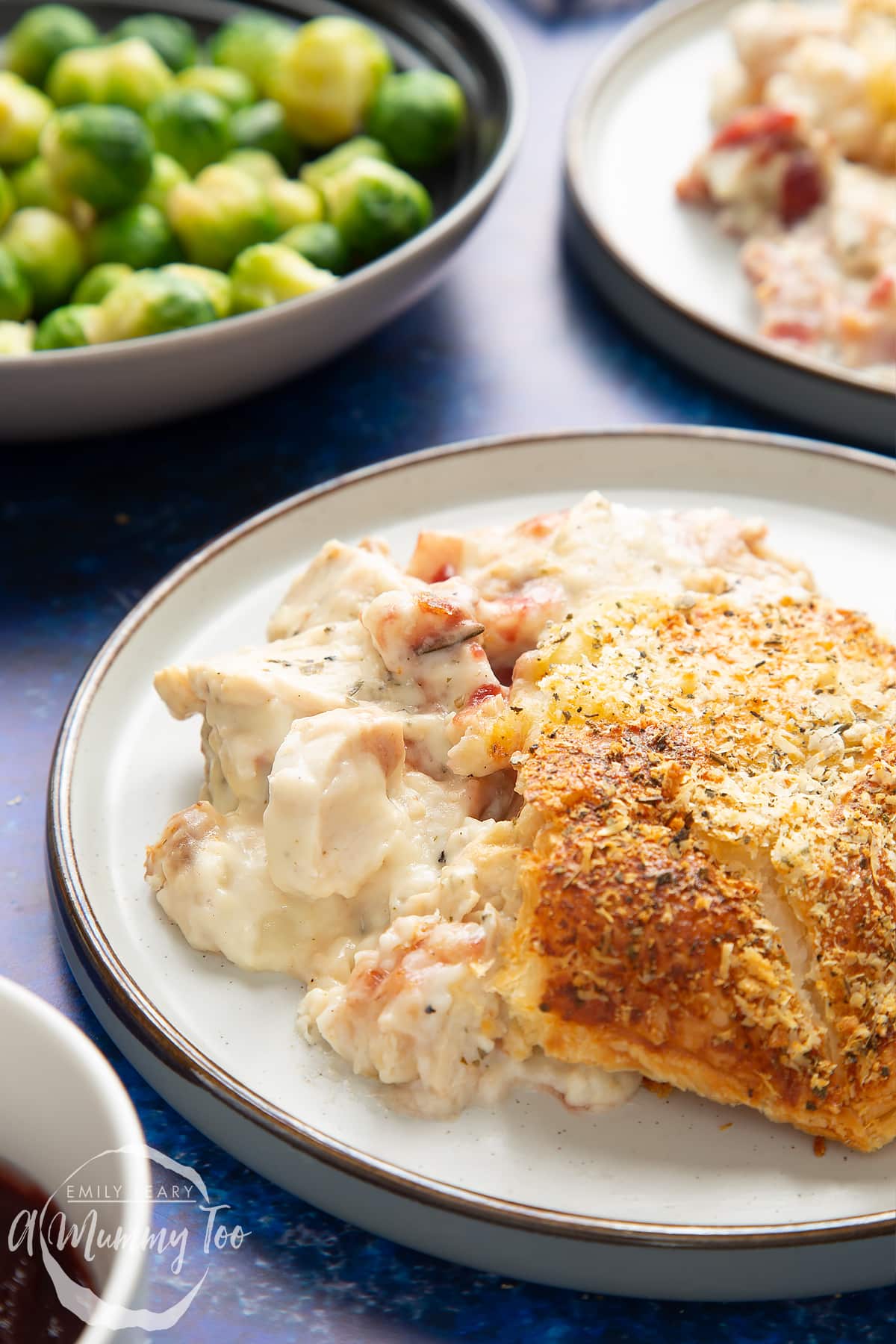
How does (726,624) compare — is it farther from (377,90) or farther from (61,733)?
(377,90)

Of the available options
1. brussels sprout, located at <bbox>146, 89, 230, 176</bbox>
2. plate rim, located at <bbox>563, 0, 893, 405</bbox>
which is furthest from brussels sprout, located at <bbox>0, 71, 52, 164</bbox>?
plate rim, located at <bbox>563, 0, 893, 405</bbox>

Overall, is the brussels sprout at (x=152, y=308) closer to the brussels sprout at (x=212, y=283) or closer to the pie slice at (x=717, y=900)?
the brussels sprout at (x=212, y=283)

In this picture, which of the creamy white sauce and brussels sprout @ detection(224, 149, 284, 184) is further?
brussels sprout @ detection(224, 149, 284, 184)

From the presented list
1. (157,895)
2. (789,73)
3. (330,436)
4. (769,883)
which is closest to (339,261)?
(330,436)

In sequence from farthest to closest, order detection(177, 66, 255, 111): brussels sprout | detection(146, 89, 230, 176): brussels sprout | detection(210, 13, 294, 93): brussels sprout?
detection(210, 13, 294, 93): brussels sprout, detection(177, 66, 255, 111): brussels sprout, detection(146, 89, 230, 176): brussels sprout

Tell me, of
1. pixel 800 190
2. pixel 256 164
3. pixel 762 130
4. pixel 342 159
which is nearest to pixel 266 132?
pixel 256 164

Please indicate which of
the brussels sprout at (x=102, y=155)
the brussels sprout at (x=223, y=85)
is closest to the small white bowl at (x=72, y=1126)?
the brussels sprout at (x=102, y=155)

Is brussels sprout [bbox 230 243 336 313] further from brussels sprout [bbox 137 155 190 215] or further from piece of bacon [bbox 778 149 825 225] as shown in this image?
piece of bacon [bbox 778 149 825 225]

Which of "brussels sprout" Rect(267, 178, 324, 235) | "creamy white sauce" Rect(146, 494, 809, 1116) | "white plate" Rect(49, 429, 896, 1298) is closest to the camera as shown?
"white plate" Rect(49, 429, 896, 1298)
